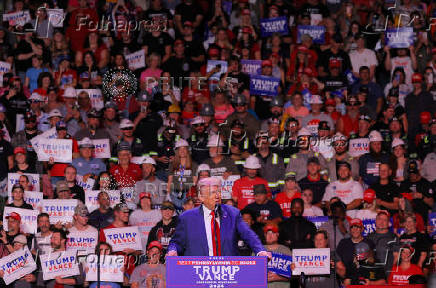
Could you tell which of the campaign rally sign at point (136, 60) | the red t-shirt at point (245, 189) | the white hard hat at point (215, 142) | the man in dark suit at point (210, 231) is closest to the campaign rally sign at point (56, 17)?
the campaign rally sign at point (136, 60)

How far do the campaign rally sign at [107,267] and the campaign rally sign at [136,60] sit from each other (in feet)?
17.4

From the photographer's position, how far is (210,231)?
870 cm

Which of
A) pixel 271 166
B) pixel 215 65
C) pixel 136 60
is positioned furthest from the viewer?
pixel 136 60

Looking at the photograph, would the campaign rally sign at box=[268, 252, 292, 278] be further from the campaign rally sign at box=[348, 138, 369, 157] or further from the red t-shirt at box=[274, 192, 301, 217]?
the campaign rally sign at box=[348, 138, 369, 157]

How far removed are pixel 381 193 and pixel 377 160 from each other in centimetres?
75

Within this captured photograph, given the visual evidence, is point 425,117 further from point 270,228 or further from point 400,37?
point 270,228

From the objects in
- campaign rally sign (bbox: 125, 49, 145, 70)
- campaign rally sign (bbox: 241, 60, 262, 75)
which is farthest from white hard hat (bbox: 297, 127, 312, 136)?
campaign rally sign (bbox: 125, 49, 145, 70)

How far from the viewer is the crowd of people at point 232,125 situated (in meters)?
14.3

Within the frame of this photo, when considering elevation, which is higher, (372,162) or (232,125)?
(232,125)

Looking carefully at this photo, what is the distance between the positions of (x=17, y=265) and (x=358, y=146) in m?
6.44

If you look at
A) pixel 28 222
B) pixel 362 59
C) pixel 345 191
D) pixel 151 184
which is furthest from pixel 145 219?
pixel 362 59

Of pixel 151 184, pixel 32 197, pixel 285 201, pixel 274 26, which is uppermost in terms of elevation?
pixel 274 26

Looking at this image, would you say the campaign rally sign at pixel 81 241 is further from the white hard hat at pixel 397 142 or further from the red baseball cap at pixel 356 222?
the white hard hat at pixel 397 142

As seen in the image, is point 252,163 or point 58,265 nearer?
point 58,265
